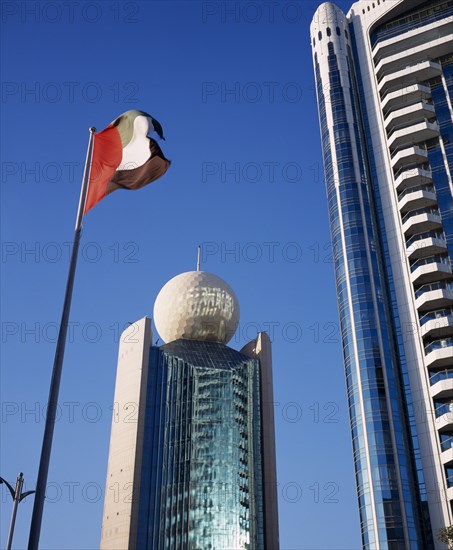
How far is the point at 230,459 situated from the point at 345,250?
76.9ft

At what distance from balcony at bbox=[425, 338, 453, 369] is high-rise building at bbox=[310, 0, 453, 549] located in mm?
103

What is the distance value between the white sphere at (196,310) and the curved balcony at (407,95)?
93.3 ft

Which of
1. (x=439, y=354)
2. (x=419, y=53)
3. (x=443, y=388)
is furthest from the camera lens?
(x=419, y=53)

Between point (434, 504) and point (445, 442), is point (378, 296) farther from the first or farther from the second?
point (434, 504)

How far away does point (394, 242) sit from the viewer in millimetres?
67375

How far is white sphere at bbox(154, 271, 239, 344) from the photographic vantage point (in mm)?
66188

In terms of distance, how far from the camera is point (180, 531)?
53906mm

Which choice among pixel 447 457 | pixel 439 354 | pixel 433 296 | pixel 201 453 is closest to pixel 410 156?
pixel 433 296

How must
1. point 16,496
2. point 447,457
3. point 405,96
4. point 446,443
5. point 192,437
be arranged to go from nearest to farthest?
point 16,496 → point 447,457 → point 446,443 → point 192,437 → point 405,96

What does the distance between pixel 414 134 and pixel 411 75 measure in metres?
8.62

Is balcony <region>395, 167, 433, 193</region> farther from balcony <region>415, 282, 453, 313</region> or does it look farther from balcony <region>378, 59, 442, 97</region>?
balcony <region>378, 59, 442, 97</region>

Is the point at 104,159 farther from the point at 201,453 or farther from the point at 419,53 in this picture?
the point at 419,53

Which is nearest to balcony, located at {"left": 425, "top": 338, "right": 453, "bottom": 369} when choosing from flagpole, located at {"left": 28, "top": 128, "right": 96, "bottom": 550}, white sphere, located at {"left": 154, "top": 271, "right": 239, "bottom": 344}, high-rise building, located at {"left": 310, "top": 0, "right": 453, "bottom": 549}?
high-rise building, located at {"left": 310, "top": 0, "right": 453, "bottom": 549}

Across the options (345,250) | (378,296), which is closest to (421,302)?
(378,296)
